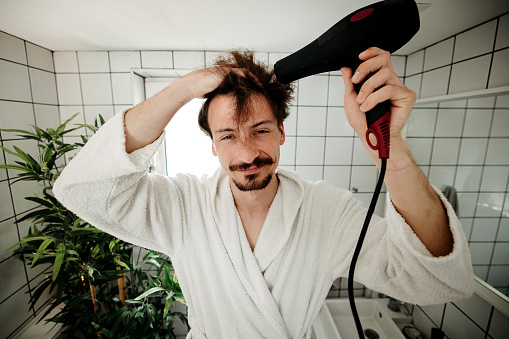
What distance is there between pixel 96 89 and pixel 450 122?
222 cm

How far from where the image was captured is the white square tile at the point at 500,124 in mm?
849

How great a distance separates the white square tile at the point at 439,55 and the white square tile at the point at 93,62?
6.75ft

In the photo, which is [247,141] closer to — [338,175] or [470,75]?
[338,175]

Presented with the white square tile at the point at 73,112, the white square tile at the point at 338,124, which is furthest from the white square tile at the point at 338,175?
the white square tile at the point at 73,112

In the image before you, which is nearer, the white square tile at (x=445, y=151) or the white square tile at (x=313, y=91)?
the white square tile at (x=445, y=151)

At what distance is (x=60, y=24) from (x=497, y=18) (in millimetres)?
2038

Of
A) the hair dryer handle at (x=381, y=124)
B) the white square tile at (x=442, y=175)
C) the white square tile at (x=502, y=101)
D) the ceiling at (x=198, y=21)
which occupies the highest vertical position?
the ceiling at (x=198, y=21)

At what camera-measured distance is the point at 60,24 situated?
97cm

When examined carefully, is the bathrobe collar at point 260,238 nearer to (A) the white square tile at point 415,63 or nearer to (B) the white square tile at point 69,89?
(A) the white square tile at point 415,63

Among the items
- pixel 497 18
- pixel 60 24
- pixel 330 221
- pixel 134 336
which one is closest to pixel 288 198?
pixel 330 221

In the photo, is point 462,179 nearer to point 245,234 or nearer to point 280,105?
point 280,105

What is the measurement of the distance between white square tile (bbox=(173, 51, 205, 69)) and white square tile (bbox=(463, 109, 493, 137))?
1.53 meters

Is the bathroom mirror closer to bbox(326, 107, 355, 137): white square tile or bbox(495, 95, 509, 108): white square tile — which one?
bbox(495, 95, 509, 108): white square tile

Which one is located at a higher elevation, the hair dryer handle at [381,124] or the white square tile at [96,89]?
the white square tile at [96,89]
